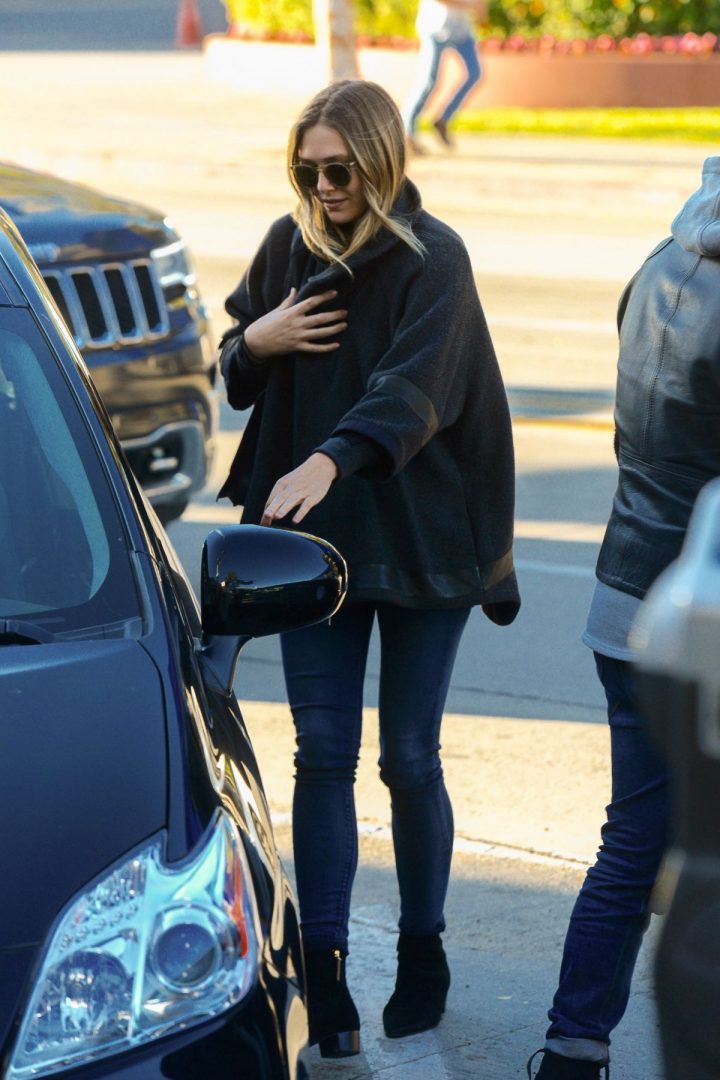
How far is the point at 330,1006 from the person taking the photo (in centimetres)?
353

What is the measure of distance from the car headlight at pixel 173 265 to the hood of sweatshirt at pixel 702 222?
12.2ft

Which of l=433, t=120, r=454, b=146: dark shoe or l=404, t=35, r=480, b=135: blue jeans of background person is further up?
l=404, t=35, r=480, b=135: blue jeans of background person

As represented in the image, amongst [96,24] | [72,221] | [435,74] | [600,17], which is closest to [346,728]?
[72,221]

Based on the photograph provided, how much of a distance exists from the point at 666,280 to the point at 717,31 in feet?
72.2

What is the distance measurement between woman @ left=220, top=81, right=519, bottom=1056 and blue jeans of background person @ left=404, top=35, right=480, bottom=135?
590 inches

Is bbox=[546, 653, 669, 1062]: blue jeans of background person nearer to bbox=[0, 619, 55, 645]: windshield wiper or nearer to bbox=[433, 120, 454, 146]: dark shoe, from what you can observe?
bbox=[0, 619, 55, 645]: windshield wiper

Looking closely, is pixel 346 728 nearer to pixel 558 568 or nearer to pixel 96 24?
pixel 558 568

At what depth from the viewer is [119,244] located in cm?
641

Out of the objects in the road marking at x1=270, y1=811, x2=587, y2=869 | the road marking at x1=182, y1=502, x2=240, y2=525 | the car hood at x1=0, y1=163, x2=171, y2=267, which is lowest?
the road marking at x1=182, y1=502, x2=240, y2=525

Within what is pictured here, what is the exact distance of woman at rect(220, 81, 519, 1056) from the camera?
351 centimetres

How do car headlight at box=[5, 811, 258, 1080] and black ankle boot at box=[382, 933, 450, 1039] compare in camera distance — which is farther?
black ankle boot at box=[382, 933, 450, 1039]

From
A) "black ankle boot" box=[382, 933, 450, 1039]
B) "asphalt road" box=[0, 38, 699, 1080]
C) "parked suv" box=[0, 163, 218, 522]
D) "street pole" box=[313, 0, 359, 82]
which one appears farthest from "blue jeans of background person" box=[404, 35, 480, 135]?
"black ankle boot" box=[382, 933, 450, 1039]

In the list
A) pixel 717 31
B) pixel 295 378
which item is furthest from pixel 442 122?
pixel 295 378

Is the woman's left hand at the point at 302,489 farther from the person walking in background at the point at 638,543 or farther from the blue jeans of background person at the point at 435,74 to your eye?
the blue jeans of background person at the point at 435,74
